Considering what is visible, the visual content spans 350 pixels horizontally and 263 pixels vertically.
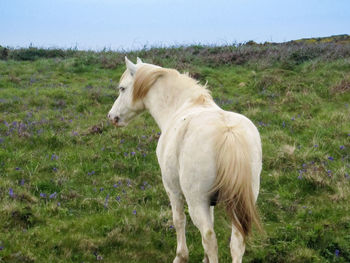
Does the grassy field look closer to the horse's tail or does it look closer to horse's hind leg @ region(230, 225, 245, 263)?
horse's hind leg @ region(230, 225, 245, 263)

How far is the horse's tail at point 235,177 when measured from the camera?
11.1 feet

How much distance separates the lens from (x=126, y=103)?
574 centimetres

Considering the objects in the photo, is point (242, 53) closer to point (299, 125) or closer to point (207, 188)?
point (299, 125)

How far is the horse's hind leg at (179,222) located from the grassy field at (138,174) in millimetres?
329

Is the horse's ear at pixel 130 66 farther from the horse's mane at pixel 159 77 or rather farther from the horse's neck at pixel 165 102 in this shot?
the horse's neck at pixel 165 102

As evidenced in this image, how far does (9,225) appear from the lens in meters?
5.28

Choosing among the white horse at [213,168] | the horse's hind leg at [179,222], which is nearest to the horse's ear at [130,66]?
the white horse at [213,168]

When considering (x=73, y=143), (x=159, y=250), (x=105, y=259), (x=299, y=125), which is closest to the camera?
(x=105, y=259)

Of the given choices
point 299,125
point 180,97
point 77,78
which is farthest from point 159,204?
point 77,78

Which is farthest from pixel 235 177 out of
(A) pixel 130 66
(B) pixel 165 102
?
(A) pixel 130 66

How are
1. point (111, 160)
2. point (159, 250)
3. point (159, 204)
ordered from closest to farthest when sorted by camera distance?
1. point (159, 250)
2. point (159, 204)
3. point (111, 160)

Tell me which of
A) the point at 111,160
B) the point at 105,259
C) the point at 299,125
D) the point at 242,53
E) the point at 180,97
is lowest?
the point at 105,259

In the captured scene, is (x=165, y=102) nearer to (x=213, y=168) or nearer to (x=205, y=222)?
(x=213, y=168)

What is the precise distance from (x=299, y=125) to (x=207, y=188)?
21.2 feet
